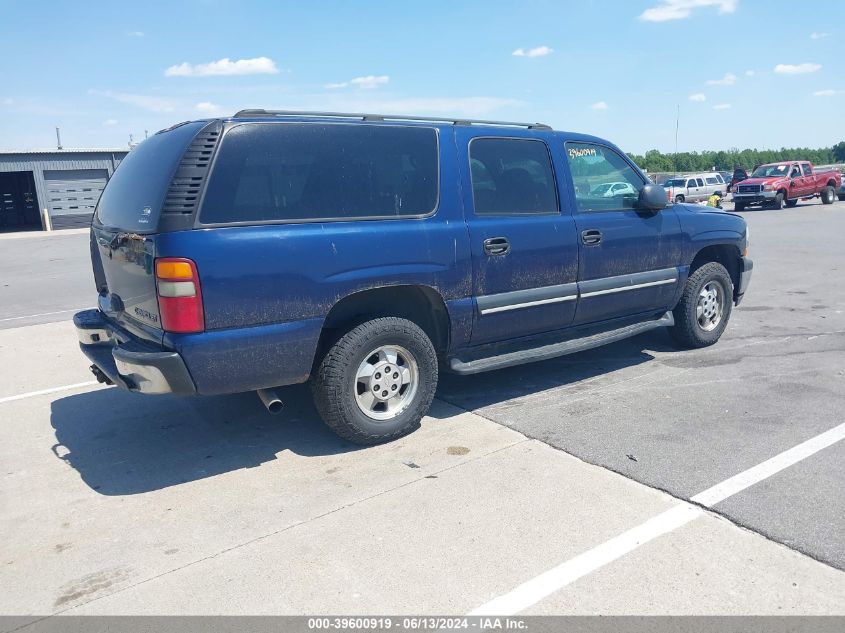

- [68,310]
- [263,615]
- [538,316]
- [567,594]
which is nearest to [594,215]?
[538,316]

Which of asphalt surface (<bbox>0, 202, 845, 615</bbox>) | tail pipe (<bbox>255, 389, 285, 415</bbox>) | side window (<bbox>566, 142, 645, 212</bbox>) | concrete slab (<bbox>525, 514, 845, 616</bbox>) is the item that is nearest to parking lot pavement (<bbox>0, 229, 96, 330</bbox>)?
asphalt surface (<bbox>0, 202, 845, 615</bbox>)

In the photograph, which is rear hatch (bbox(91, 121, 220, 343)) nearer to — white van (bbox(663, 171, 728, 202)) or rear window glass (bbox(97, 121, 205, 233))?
rear window glass (bbox(97, 121, 205, 233))

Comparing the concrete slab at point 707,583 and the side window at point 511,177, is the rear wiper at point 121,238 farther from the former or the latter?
the concrete slab at point 707,583

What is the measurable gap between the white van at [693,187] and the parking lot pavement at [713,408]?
25.5 m

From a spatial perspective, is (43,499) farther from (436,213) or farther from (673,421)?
(673,421)

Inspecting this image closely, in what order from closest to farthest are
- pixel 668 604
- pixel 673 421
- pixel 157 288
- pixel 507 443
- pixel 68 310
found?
pixel 668 604 → pixel 157 288 → pixel 507 443 → pixel 673 421 → pixel 68 310

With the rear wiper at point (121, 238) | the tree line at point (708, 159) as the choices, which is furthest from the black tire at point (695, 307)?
the tree line at point (708, 159)

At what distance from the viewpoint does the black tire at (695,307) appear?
630 cm

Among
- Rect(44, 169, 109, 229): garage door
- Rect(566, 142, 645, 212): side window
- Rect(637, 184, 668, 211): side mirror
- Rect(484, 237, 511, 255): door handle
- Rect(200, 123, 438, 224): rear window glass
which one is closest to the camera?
Rect(200, 123, 438, 224): rear window glass

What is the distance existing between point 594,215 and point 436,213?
1508 mm

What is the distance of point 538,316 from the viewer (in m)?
5.14

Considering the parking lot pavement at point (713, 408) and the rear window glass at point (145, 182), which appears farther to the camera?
the rear window glass at point (145, 182)

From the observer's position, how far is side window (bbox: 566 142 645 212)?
5.43 meters

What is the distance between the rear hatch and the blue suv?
0.05 ft
